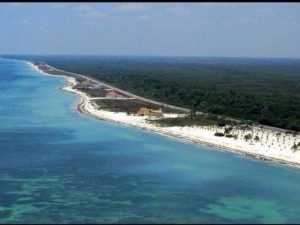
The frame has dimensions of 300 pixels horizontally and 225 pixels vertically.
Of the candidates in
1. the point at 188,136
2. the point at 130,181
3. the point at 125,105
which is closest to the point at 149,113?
the point at 125,105

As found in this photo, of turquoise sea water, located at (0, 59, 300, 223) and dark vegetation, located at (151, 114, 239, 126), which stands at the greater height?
dark vegetation, located at (151, 114, 239, 126)

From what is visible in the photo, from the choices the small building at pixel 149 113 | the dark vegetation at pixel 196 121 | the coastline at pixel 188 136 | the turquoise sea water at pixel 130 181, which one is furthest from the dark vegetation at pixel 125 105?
the turquoise sea water at pixel 130 181

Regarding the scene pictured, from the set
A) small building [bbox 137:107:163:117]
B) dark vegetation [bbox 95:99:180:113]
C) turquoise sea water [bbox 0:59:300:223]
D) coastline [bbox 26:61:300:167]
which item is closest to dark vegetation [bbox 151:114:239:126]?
coastline [bbox 26:61:300:167]

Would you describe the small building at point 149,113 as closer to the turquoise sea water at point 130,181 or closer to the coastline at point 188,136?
the coastline at point 188,136

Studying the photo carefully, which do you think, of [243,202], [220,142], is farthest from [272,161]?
[243,202]

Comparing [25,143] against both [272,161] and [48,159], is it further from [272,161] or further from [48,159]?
[272,161]

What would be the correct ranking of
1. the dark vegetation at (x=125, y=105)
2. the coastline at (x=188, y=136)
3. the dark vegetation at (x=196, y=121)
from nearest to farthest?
the coastline at (x=188, y=136), the dark vegetation at (x=196, y=121), the dark vegetation at (x=125, y=105)

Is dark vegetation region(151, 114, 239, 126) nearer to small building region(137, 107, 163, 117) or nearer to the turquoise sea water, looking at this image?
small building region(137, 107, 163, 117)

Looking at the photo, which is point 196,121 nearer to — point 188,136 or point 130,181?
point 188,136
